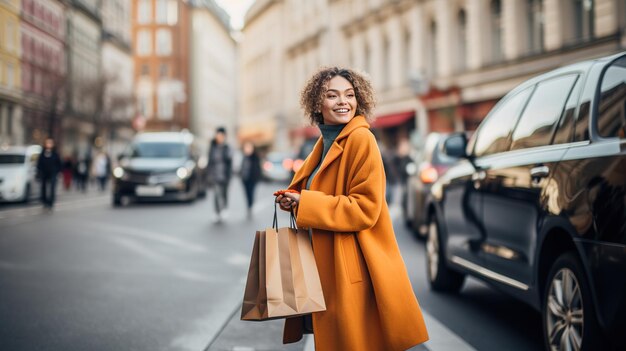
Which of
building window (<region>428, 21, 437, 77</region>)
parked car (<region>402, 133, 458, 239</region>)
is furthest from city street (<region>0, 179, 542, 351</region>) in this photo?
building window (<region>428, 21, 437, 77</region>)

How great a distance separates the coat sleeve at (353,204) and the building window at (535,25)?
2525 centimetres

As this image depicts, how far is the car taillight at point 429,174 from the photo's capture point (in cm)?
1116

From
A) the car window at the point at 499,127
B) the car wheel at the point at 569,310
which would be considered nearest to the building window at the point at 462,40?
the car window at the point at 499,127

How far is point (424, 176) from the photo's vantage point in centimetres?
1138

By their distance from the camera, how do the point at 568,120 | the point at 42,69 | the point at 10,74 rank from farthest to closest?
the point at 10,74 → the point at 42,69 → the point at 568,120

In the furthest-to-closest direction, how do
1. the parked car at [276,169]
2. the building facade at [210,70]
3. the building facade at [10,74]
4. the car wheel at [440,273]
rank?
the building facade at [210,70] → the building facade at [10,74] → the parked car at [276,169] → the car wheel at [440,273]

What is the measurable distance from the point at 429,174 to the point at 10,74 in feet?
154

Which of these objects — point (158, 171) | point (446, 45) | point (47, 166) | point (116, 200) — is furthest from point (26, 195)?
point (446, 45)

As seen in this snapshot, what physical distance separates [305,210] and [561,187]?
175 cm

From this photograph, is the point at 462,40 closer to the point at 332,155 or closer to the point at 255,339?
the point at 255,339

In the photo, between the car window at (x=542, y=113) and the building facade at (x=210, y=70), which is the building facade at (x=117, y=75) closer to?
the building facade at (x=210, y=70)

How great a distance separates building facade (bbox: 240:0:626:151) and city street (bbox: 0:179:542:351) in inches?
345

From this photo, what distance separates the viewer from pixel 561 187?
4.27 meters

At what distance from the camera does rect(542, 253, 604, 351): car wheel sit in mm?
3820
